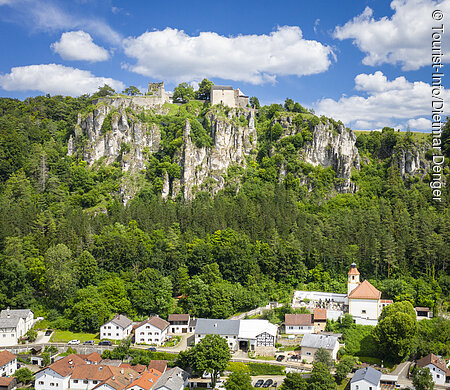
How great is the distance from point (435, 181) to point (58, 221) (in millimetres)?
67248

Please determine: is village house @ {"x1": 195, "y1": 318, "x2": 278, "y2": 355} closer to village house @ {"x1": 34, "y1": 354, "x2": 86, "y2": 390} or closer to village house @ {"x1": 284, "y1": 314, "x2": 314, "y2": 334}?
village house @ {"x1": 284, "y1": 314, "x2": 314, "y2": 334}

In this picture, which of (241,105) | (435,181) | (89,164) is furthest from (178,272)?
(241,105)

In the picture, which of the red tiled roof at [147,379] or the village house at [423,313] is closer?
the red tiled roof at [147,379]

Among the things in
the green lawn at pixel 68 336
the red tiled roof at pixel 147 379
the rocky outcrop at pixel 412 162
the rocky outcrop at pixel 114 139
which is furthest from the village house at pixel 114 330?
the rocky outcrop at pixel 412 162

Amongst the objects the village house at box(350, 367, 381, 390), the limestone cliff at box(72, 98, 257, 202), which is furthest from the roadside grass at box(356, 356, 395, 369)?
the limestone cliff at box(72, 98, 257, 202)

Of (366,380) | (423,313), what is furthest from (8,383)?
(423,313)

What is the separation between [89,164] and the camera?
94188 mm

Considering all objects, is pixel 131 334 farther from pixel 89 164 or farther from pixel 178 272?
pixel 89 164

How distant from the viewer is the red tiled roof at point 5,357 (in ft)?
150

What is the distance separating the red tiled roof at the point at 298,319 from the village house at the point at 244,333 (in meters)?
1.88

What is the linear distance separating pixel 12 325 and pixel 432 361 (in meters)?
46.3

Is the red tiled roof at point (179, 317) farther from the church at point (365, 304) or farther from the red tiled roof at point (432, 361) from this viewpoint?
the red tiled roof at point (432, 361)

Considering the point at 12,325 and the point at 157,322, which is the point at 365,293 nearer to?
the point at 157,322

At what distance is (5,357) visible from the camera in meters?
46.9
